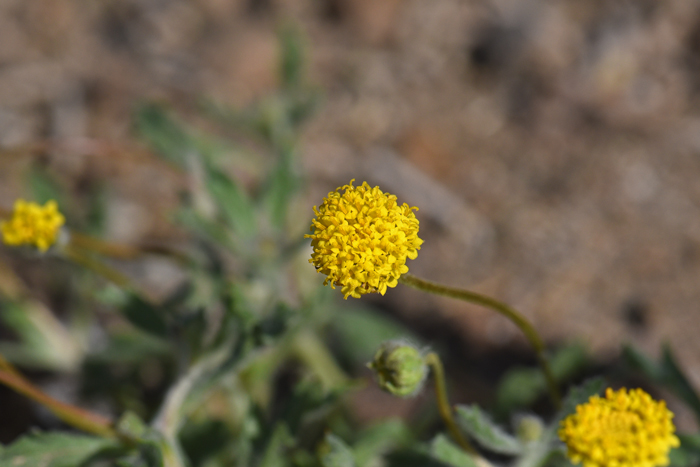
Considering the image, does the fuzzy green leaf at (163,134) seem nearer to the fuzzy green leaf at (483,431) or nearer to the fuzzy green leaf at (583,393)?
the fuzzy green leaf at (483,431)

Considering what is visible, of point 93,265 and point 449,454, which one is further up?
point 93,265

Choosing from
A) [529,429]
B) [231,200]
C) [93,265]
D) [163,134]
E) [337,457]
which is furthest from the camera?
[163,134]

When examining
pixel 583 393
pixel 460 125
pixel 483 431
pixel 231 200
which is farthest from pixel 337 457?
pixel 460 125

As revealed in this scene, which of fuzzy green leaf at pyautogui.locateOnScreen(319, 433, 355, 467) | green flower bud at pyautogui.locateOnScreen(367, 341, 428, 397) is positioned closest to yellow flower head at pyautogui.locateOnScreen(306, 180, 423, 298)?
green flower bud at pyautogui.locateOnScreen(367, 341, 428, 397)

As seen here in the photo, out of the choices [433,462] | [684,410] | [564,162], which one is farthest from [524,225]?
[433,462]

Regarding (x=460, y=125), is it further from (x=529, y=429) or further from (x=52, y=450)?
(x=52, y=450)

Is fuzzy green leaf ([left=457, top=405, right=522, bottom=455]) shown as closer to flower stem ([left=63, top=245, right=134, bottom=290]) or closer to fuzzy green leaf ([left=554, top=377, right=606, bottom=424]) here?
fuzzy green leaf ([left=554, top=377, right=606, bottom=424])
